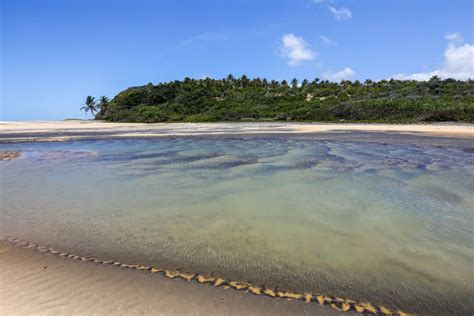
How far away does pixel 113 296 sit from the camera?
360 centimetres

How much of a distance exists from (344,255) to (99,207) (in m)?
4.81

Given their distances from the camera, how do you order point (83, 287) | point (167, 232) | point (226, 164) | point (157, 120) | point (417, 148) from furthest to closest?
point (157, 120), point (417, 148), point (226, 164), point (167, 232), point (83, 287)

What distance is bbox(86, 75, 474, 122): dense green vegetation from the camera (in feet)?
120

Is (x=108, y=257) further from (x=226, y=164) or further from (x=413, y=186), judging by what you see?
(x=226, y=164)

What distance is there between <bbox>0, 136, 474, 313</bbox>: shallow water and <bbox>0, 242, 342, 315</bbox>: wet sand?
15.7 inches

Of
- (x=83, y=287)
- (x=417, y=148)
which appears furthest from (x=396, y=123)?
(x=83, y=287)

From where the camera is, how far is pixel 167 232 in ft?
18.4

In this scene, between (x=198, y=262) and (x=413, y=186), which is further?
(x=413, y=186)

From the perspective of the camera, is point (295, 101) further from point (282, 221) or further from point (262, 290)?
point (262, 290)

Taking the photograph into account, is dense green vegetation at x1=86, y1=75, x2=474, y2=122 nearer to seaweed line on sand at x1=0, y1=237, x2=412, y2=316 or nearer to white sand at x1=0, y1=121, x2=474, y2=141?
white sand at x1=0, y1=121, x2=474, y2=141

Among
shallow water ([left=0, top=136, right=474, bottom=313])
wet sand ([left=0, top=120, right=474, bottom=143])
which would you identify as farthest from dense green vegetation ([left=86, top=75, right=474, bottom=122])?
shallow water ([left=0, top=136, right=474, bottom=313])

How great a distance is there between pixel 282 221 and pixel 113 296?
323 cm

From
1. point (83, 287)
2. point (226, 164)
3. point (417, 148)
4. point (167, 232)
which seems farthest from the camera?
point (417, 148)

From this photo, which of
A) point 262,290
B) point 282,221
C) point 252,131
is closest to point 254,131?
point 252,131
